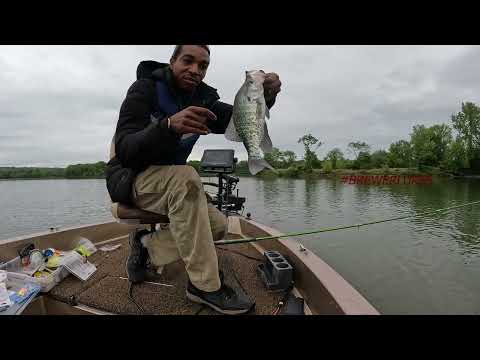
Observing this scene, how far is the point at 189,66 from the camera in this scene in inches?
97.5

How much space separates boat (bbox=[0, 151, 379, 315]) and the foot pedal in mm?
20

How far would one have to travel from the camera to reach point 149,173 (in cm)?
230

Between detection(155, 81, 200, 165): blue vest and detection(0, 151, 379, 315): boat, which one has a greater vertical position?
detection(155, 81, 200, 165): blue vest

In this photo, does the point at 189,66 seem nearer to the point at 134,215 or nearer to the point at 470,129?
the point at 134,215

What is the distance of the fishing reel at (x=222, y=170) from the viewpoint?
16.3ft

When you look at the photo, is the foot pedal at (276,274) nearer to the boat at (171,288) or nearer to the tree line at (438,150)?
the boat at (171,288)

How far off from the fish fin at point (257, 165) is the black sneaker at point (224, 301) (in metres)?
1.04

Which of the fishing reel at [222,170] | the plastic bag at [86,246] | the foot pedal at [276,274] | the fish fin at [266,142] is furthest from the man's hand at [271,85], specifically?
the plastic bag at [86,246]

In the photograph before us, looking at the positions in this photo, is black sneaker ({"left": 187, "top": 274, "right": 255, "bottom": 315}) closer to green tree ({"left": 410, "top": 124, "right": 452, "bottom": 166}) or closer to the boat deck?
the boat deck

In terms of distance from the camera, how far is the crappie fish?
2.29 meters

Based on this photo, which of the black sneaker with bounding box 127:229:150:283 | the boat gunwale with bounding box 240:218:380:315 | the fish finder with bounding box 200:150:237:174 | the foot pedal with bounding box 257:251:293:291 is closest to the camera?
the boat gunwale with bounding box 240:218:380:315

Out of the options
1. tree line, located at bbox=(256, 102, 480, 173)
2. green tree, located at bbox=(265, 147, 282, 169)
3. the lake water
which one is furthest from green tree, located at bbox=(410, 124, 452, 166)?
green tree, located at bbox=(265, 147, 282, 169)
